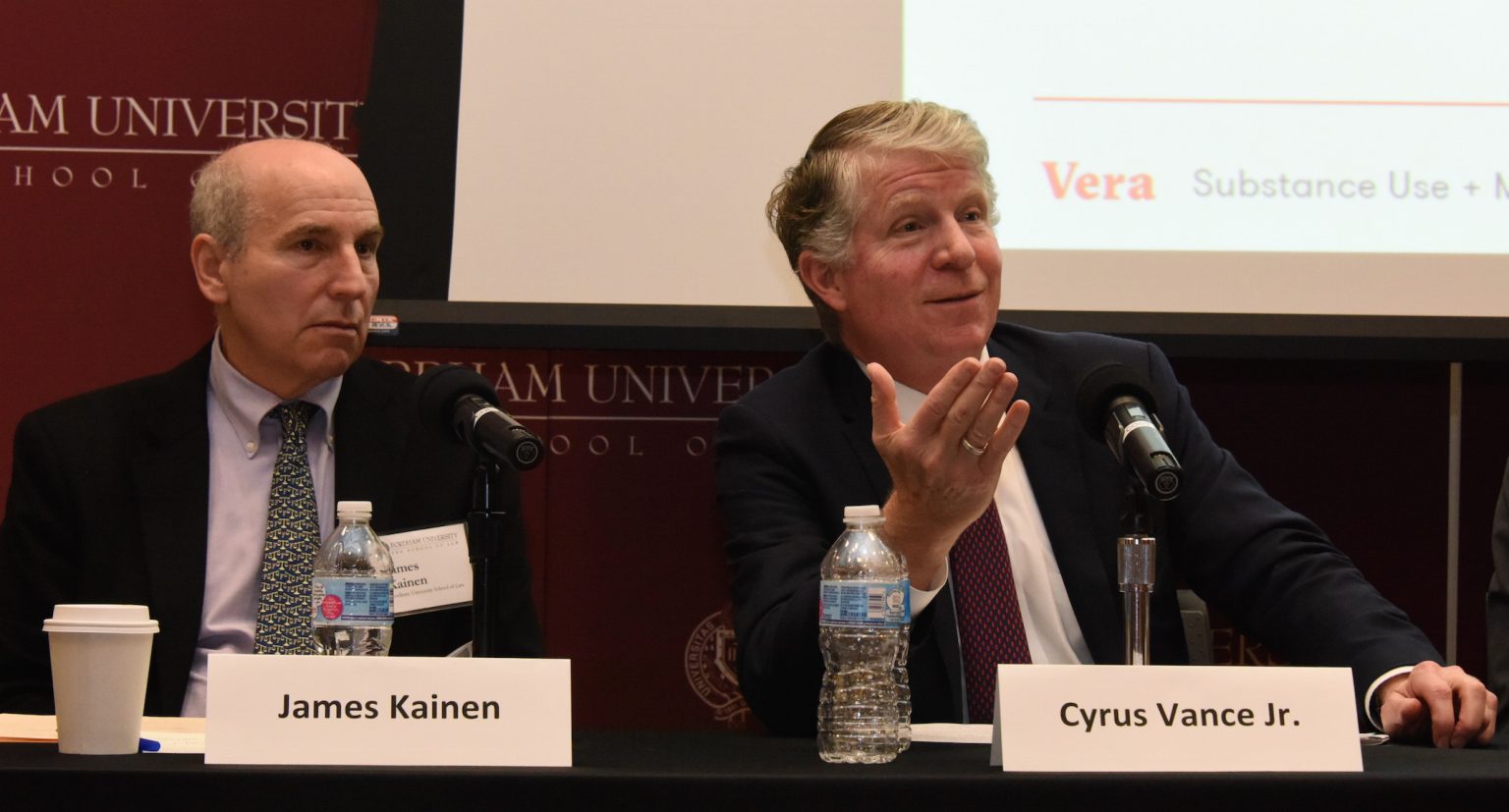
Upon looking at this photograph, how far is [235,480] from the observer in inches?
105

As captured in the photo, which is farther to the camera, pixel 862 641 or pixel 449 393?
pixel 449 393

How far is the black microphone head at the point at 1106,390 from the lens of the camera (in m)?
1.76

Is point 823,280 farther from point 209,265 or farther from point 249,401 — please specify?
point 209,265

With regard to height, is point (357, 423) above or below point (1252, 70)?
below

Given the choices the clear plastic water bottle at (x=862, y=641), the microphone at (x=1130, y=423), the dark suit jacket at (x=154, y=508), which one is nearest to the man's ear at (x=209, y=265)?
the dark suit jacket at (x=154, y=508)

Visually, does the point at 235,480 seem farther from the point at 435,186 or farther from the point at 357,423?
the point at 435,186

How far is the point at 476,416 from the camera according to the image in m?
1.81

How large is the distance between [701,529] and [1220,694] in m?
2.27

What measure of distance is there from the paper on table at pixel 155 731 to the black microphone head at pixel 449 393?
447 mm

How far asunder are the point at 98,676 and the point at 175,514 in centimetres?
114

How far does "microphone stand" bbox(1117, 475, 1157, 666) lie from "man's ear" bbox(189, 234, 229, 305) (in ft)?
5.92

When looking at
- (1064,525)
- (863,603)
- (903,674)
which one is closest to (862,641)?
(903,674)

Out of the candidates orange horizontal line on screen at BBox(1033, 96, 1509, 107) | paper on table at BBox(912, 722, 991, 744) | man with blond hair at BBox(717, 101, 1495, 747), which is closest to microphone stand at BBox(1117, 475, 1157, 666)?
paper on table at BBox(912, 722, 991, 744)

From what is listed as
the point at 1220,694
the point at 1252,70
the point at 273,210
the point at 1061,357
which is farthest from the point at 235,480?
the point at 1252,70
